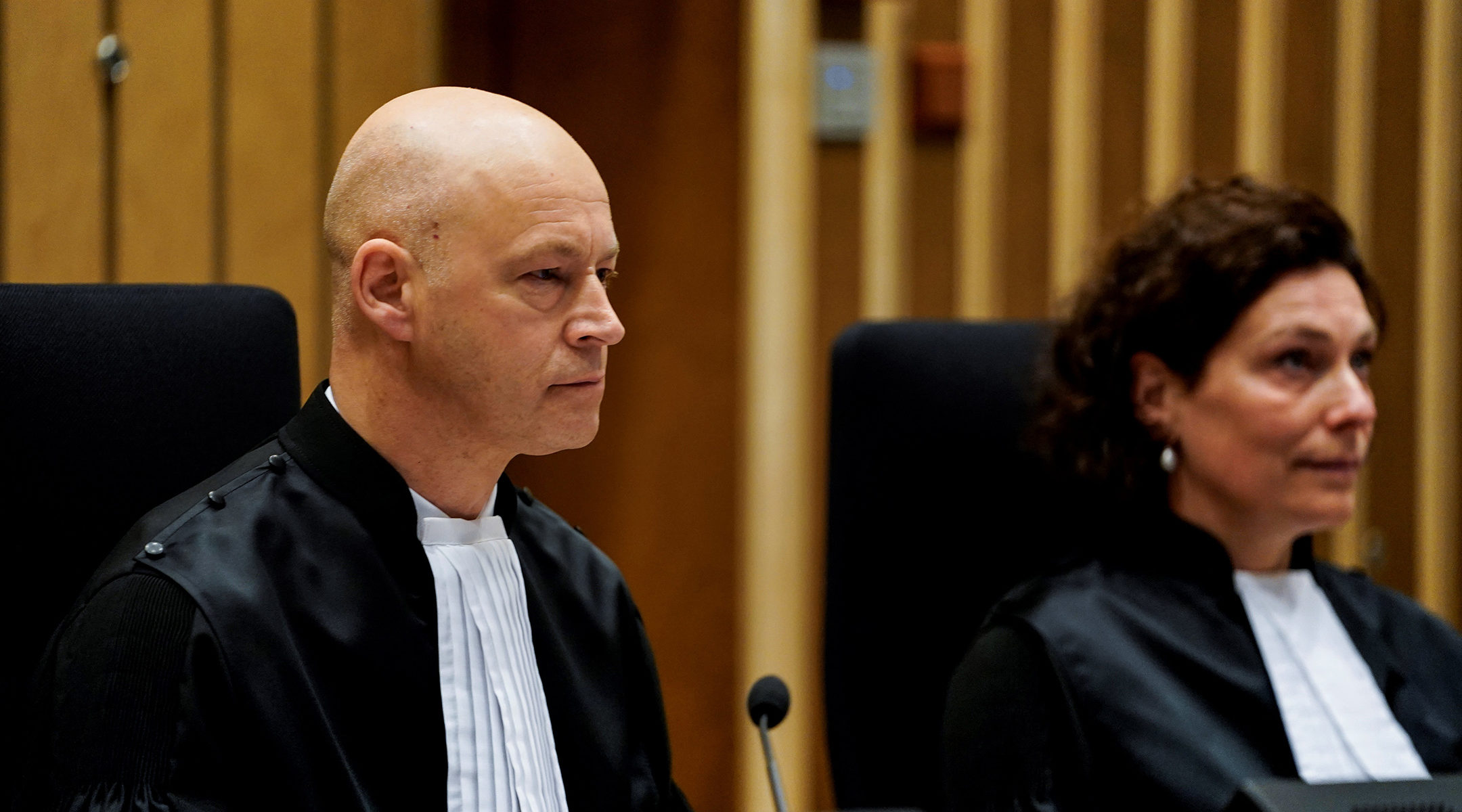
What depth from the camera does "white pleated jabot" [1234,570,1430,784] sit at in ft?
4.66

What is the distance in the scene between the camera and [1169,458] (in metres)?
1.55

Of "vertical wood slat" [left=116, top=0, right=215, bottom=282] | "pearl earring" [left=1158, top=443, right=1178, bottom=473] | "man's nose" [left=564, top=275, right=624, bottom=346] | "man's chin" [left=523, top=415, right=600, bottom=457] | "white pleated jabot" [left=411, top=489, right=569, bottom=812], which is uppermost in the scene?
"vertical wood slat" [left=116, top=0, right=215, bottom=282]

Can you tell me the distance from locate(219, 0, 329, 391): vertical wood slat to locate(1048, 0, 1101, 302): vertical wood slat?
129 cm

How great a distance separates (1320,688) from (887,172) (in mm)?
1175

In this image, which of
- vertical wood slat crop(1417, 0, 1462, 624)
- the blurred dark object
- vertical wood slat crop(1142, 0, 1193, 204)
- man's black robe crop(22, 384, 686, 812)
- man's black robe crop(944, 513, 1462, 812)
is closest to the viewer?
man's black robe crop(22, 384, 686, 812)

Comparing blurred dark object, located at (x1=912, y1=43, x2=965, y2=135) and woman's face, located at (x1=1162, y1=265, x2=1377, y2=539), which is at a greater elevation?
blurred dark object, located at (x1=912, y1=43, x2=965, y2=135)

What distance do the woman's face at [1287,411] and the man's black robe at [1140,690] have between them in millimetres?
81

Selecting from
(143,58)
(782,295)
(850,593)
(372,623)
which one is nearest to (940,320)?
(850,593)

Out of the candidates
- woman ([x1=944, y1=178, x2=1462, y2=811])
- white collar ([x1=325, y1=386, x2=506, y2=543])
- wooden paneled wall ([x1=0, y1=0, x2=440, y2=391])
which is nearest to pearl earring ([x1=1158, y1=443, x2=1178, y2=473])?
woman ([x1=944, y1=178, x2=1462, y2=811])

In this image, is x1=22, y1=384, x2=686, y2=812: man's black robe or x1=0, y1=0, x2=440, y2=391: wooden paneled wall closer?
x1=22, y1=384, x2=686, y2=812: man's black robe

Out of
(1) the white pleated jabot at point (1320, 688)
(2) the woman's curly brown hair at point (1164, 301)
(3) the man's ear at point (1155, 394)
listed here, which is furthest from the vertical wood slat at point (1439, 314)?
(3) the man's ear at point (1155, 394)

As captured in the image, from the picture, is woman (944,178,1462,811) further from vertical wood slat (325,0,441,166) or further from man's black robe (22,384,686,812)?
vertical wood slat (325,0,441,166)

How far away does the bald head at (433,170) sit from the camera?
929mm

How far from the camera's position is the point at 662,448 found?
2.30 metres
